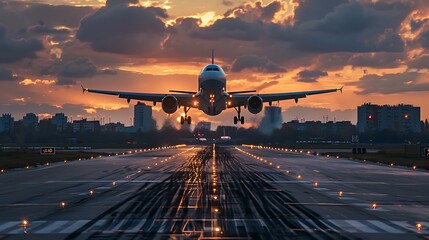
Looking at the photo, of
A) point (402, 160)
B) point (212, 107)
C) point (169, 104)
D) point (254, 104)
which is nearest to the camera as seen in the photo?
point (254, 104)

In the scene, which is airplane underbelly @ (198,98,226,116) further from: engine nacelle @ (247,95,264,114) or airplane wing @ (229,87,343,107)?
engine nacelle @ (247,95,264,114)

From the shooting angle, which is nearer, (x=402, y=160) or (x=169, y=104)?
(x=169, y=104)

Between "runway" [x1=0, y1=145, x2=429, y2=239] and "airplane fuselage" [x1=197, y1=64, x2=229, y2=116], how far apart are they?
1917 centimetres

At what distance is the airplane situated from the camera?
6094 centimetres

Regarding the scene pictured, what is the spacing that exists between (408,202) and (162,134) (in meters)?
116

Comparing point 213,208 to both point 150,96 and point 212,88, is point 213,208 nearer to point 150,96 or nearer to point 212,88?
point 212,88

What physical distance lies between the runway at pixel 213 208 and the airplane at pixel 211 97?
1932cm

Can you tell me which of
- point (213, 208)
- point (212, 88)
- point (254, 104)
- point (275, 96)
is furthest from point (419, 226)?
point (275, 96)

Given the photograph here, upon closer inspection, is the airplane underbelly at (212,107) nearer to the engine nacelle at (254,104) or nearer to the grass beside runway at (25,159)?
the engine nacelle at (254,104)

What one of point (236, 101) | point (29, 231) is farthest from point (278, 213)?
point (236, 101)

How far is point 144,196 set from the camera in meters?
29.8

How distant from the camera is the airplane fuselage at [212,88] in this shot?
2381 inches

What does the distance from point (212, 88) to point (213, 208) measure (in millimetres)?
36448

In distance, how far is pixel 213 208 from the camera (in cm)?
2478
